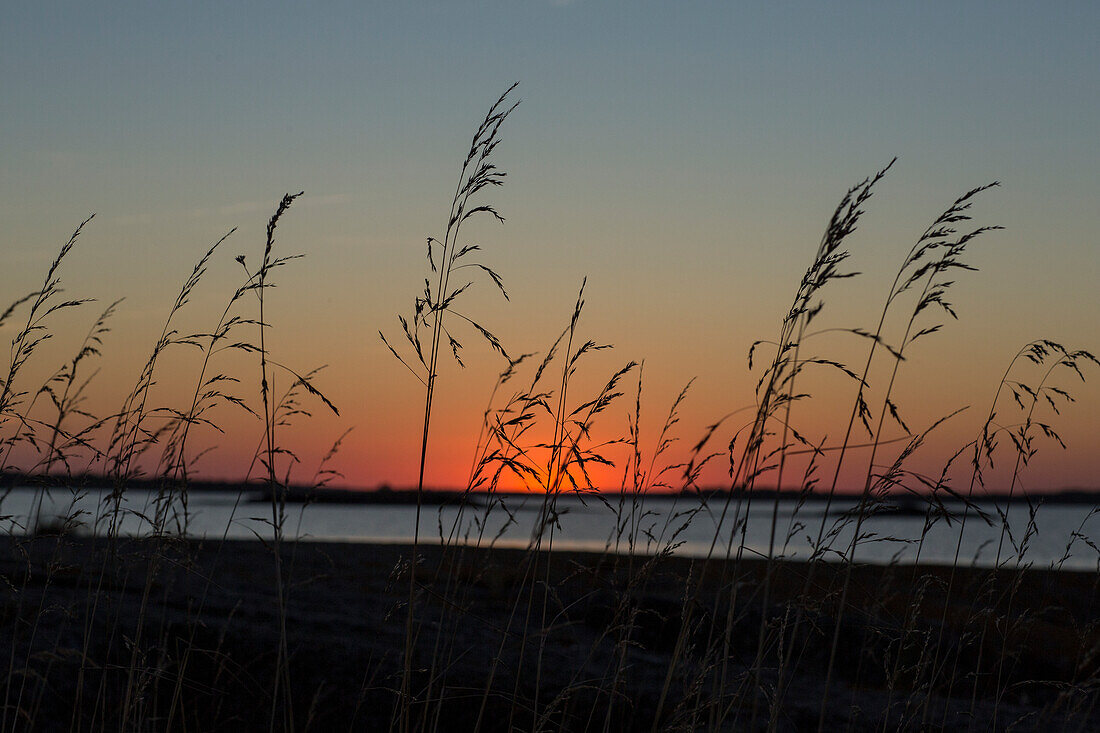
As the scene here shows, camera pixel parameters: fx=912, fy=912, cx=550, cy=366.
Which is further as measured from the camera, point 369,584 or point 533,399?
point 369,584

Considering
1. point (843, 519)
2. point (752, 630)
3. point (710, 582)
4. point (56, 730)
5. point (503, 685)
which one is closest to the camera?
point (843, 519)

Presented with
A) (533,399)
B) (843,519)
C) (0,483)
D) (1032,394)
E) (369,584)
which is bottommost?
(369,584)

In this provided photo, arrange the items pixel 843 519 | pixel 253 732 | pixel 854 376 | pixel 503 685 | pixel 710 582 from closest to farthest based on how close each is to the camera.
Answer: pixel 854 376, pixel 843 519, pixel 253 732, pixel 503 685, pixel 710 582

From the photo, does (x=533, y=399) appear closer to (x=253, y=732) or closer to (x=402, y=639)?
(x=253, y=732)

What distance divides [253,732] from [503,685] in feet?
3.97

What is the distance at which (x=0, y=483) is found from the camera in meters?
3.17

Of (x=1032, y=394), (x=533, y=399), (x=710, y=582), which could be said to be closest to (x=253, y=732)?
(x=533, y=399)

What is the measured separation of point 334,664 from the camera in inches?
184

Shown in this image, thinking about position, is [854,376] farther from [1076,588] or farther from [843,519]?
[1076,588]

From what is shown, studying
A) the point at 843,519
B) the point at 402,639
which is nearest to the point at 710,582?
the point at 402,639

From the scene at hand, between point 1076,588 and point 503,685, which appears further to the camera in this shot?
point 1076,588

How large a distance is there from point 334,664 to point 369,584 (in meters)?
5.00

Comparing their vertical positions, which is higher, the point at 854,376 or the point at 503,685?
the point at 854,376

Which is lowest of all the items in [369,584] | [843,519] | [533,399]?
[369,584]
